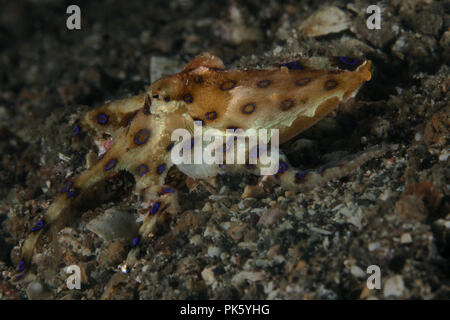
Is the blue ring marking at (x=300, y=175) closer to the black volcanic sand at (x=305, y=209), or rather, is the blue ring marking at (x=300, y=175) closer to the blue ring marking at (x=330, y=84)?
the black volcanic sand at (x=305, y=209)

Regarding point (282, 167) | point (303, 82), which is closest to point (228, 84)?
point (303, 82)

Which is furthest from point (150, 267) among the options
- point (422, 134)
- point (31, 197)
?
point (422, 134)

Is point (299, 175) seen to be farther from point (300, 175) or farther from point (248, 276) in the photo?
point (248, 276)

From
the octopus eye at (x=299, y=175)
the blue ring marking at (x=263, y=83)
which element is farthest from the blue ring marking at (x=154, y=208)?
the blue ring marking at (x=263, y=83)

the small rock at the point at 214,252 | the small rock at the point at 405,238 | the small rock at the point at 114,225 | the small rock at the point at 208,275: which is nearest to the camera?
the small rock at the point at 405,238

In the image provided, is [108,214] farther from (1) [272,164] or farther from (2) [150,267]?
(1) [272,164]
